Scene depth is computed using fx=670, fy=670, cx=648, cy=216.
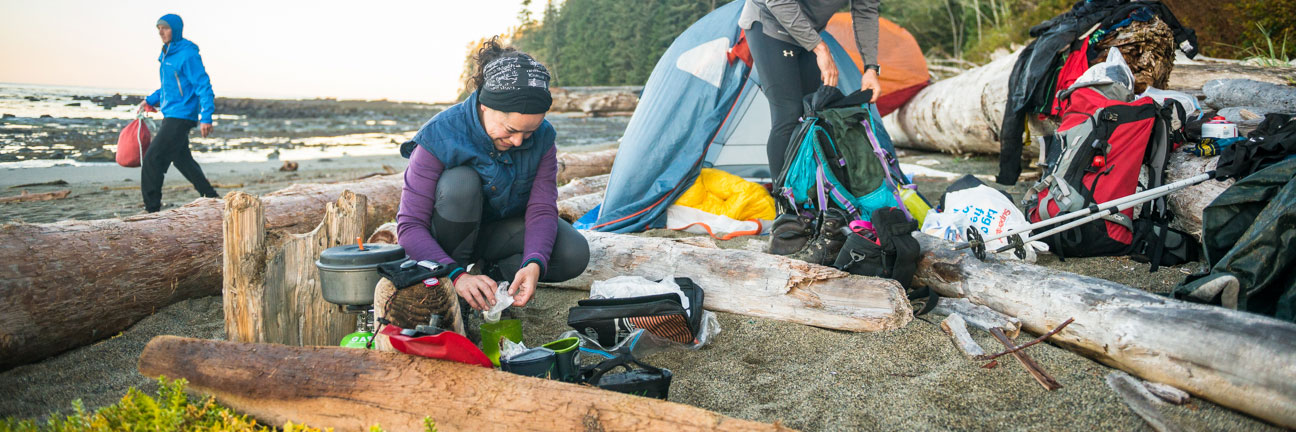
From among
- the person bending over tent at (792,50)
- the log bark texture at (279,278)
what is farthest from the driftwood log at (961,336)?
the log bark texture at (279,278)

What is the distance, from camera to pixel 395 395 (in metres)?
1.65

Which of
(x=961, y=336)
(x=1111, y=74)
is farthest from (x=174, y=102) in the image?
(x=1111, y=74)

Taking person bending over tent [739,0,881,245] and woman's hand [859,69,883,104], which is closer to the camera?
person bending over tent [739,0,881,245]

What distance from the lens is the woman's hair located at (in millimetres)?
2451

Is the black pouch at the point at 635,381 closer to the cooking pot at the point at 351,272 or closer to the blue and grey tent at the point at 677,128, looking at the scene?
the cooking pot at the point at 351,272

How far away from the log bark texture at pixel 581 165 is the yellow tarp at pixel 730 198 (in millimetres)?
2203

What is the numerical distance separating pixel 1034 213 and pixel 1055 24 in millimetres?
1657

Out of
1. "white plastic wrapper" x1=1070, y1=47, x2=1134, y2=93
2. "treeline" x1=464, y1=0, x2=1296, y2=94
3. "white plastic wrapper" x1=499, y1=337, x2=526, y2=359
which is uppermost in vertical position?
"treeline" x1=464, y1=0, x2=1296, y2=94

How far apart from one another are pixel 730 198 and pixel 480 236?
7.38 ft

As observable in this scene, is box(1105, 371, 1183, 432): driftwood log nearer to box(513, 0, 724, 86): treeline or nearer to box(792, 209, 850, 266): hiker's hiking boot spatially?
box(792, 209, 850, 266): hiker's hiking boot

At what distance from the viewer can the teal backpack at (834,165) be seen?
11.0 feet

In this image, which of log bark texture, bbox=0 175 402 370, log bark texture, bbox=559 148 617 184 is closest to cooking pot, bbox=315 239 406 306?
log bark texture, bbox=0 175 402 370

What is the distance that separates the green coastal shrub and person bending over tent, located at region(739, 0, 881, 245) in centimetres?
248

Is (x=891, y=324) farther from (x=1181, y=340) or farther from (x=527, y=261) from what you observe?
(x=527, y=261)
